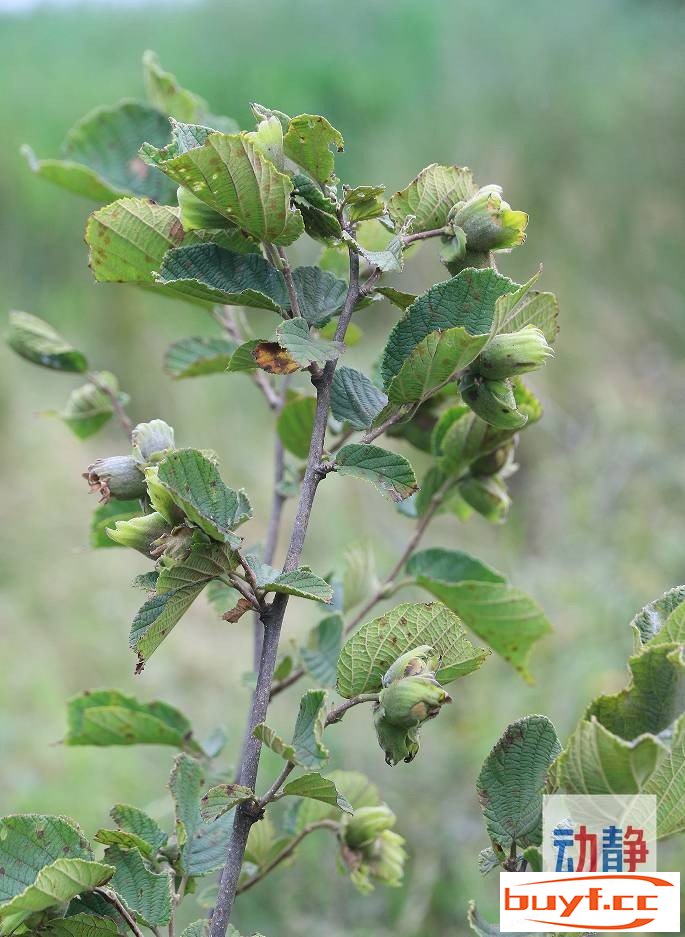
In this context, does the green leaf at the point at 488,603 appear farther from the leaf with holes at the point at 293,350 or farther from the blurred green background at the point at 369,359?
the blurred green background at the point at 369,359

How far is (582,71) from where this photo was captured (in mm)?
4129

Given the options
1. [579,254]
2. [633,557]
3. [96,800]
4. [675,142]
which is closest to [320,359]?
[96,800]

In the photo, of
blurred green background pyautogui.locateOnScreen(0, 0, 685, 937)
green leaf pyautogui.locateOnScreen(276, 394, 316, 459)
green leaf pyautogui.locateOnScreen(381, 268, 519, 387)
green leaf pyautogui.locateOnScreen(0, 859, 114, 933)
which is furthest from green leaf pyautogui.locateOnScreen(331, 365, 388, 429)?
blurred green background pyautogui.locateOnScreen(0, 0, 685, 937)

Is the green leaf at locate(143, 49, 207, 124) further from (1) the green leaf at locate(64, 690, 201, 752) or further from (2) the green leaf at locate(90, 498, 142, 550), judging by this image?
(1) the green leaf at locate(64, 690, 201, 752)

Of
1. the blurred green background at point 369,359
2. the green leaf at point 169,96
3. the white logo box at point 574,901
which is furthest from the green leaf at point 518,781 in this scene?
the blurred green background at point 369,359

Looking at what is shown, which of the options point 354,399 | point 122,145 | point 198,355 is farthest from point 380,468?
point 122,145

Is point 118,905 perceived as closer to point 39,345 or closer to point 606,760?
point 606,760

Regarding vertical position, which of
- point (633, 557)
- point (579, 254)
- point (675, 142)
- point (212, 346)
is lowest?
point (212, 346)

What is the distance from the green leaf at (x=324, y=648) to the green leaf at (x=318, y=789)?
166mm

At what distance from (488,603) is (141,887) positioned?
0.90 ft

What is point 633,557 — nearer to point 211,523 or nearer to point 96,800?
point 96,800

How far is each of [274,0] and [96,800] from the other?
13.4 feet

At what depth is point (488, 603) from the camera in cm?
59

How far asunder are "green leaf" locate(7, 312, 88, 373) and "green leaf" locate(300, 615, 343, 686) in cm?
25
